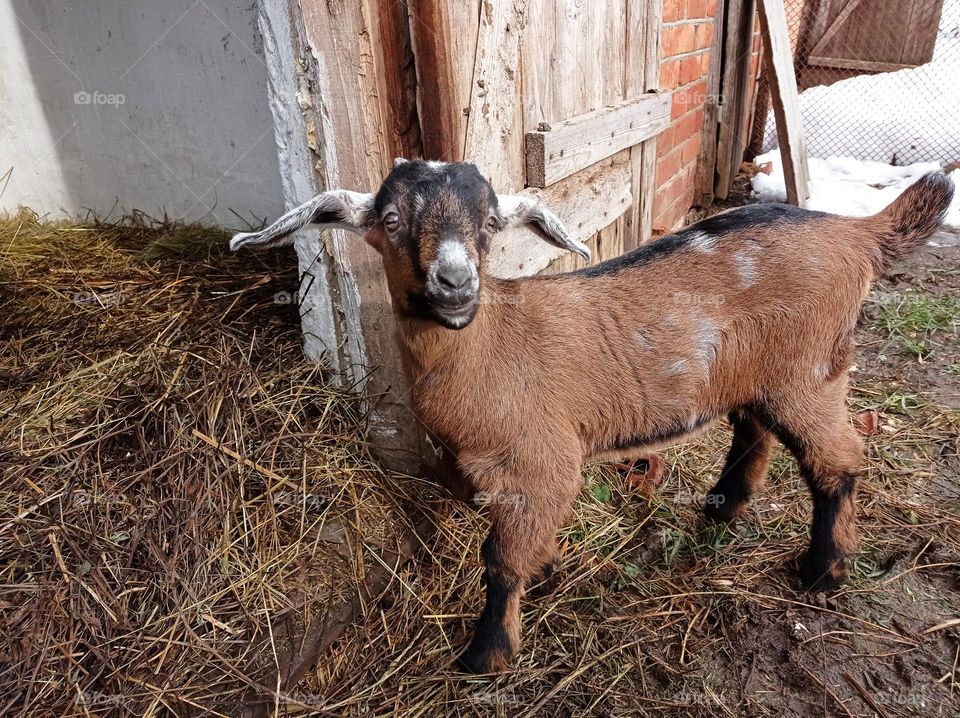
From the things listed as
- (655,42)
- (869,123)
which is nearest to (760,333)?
(655,42)

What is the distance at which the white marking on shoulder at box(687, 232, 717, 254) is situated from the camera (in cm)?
247

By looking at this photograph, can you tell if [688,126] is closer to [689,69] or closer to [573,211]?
[689,69]

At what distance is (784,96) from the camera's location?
19.2 feet

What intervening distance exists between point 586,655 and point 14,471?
7.08ft

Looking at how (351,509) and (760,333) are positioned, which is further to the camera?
(351,509)

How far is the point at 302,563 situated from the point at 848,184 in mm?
6904

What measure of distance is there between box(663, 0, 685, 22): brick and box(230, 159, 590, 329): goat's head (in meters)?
3.12

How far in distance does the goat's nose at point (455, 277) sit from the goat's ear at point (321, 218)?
16.5 inches

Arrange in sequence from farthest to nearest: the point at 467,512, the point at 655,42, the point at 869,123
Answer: the point at 869,123 < the point at 655,42 < the point at 467,512

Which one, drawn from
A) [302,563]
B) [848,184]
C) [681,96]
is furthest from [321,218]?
[848,184]

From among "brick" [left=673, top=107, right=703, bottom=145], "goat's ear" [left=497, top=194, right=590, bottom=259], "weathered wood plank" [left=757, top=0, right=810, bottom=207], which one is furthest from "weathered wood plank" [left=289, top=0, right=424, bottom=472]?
"weathered wood plank" [left=757, top=0, right=810, bottom=207]

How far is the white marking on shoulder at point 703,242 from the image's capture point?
2.47 m

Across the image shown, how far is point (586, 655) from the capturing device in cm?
236

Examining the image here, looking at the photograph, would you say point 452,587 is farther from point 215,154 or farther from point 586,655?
point 215,154
